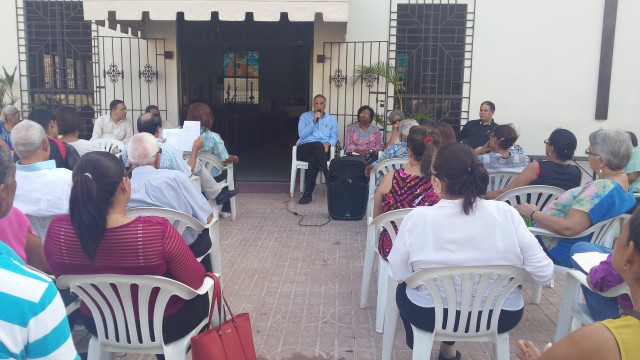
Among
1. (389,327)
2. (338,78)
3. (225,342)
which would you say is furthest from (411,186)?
(338,78)

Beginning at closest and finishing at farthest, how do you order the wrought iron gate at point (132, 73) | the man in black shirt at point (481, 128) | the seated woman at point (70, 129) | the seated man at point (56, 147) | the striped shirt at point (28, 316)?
the striped shirt at point (28, 316) → the seated man at point (56, 147) → the seated woman at point (70, 129) → the man in black shirt at point (481, 128) → the wrought iron gate at point (132, 73)

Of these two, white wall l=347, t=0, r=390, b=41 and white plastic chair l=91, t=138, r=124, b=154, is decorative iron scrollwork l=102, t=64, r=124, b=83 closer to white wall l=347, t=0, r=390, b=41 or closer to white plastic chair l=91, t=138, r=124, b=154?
white plastic chair l=91, t=138, r=124, b=154

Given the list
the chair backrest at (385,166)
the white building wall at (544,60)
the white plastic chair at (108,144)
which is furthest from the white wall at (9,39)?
the chair backrest at (385,166)

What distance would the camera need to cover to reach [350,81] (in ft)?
Result: 27.5

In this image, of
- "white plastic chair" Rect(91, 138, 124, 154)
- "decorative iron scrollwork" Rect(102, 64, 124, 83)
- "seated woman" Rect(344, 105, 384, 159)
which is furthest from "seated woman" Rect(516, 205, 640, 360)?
"decorative iron scrollwork" Rect(102, 64, 124, 83)

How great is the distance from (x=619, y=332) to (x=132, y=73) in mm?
8327

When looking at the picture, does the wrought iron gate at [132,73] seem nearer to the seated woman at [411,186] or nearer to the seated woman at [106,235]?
the seated woman at [411,186]

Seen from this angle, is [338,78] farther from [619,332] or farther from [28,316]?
[28,316]

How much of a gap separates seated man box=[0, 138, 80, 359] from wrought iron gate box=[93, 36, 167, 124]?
301 inches

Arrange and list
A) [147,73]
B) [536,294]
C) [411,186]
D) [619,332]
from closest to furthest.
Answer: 1. [619,332]
2. [411,186]
3. [536,294]
4. [147,73]

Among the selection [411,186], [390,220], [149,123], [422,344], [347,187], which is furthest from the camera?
[347,187]

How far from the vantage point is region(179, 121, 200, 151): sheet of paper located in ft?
18.3

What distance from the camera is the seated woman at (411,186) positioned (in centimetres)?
341

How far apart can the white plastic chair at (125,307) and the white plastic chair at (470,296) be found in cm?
104
